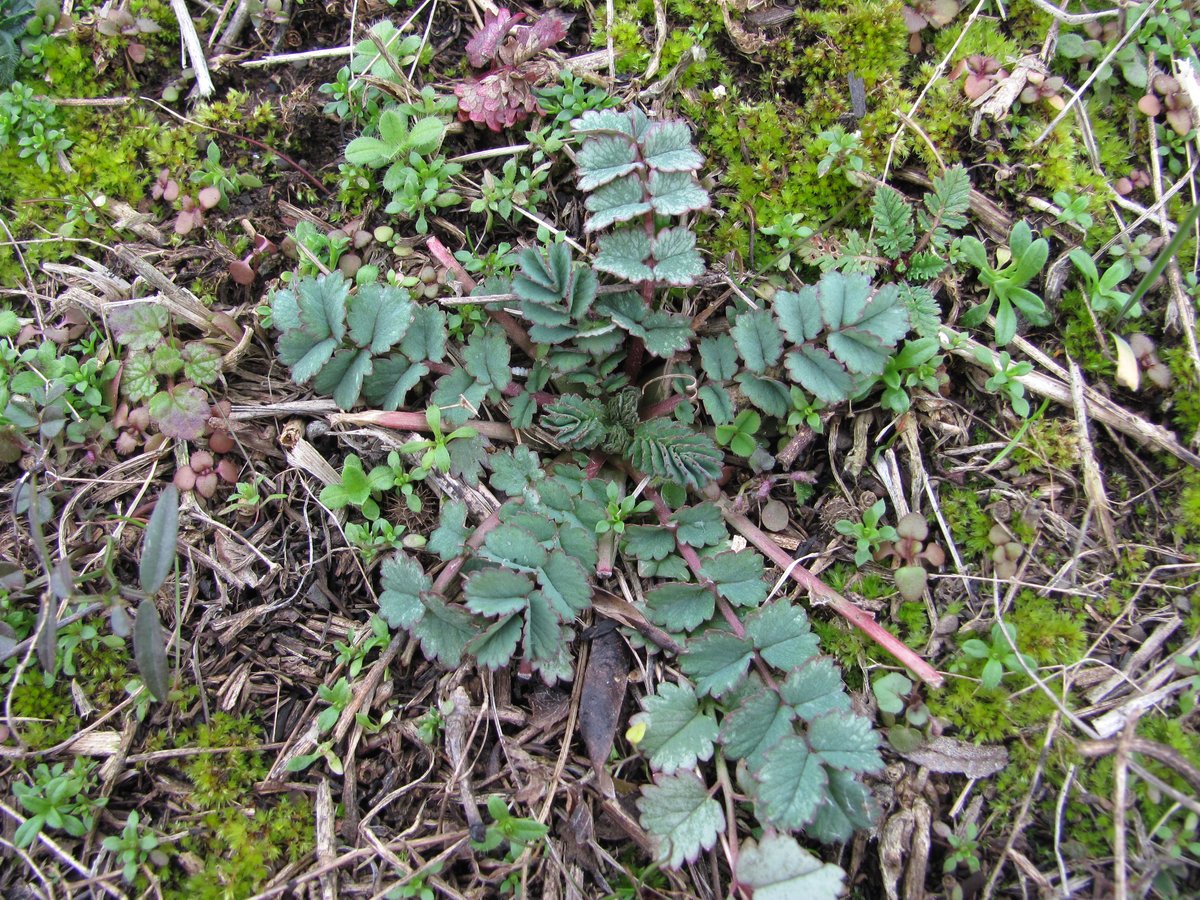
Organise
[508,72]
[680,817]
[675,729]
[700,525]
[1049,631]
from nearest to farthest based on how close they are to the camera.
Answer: [680,817], [675,729], [1049,631], [700,525], [508,72]

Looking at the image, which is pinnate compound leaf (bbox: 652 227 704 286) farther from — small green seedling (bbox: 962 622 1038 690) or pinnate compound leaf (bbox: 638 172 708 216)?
small green seedling (bbox: 962 622 1038 690)

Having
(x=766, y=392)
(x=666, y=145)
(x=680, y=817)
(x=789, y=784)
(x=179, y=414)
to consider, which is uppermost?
(x=666, y=145)

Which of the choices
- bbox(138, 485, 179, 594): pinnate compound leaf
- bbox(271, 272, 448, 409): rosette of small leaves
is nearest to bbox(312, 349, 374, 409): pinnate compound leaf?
bbox(271, 272, 448, 409): rosette of small leaves

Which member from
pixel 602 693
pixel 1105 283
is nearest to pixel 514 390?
pixel 602 693

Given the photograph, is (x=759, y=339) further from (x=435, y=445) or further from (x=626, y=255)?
(x=435, y=445)

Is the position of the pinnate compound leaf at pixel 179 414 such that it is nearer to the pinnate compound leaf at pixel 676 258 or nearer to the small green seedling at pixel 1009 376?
the pinnate compound leaf at pixel 676 258

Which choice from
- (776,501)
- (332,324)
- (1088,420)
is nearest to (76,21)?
(332,324)
